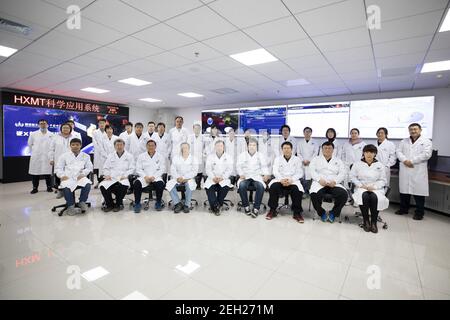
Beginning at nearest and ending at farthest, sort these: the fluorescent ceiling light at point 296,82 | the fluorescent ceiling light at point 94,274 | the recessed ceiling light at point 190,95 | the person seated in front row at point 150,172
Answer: the fluorescent ceiling light at point 94,274 < the person seated in front row at point 150,172 < the fluorescent ceiling light at point 296,82 < the recessed ceiling light at point 190,95

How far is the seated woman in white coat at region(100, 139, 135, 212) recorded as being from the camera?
389 centimetres

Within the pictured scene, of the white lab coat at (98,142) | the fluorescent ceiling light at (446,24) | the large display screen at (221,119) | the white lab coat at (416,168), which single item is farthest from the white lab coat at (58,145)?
the white lab coat at (416,168)

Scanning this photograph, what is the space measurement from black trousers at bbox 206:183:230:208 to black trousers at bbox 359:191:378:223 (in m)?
2.12

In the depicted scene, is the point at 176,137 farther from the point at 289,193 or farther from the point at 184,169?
the point at 289,193

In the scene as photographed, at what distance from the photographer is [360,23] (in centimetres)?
252

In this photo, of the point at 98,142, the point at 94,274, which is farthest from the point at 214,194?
the point at 98,142

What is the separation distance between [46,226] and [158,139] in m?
2.70

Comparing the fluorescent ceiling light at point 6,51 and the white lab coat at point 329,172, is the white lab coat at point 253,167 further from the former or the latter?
the fluorescent ceiling light at point 6,51

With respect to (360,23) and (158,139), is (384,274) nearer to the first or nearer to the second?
(360,23)

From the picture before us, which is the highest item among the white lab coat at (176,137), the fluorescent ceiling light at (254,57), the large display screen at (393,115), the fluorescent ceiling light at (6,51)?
the fluorescent ceiling light at (254,57)

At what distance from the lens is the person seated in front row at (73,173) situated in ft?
12.3

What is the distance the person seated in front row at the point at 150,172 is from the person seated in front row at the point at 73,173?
86 cm

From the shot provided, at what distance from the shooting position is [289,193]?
12.1 feet
